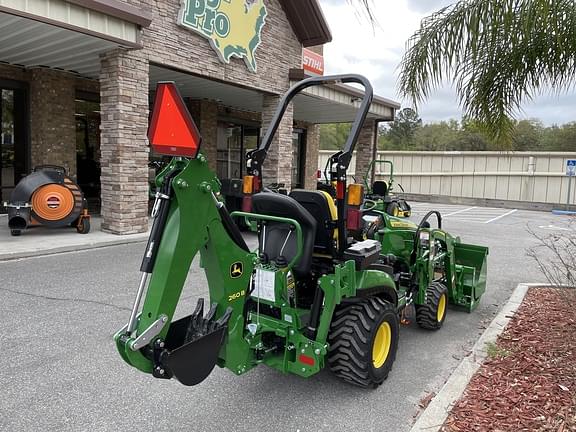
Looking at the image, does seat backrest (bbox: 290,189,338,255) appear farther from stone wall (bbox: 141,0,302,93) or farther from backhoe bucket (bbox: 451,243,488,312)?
stone wall (bbox: 141,0,302,93)

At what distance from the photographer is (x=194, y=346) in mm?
2383

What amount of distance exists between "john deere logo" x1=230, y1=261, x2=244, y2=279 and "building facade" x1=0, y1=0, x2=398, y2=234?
20.4ft

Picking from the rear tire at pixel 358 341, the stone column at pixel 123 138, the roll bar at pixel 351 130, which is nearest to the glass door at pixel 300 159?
the stone column at pixel 123 138

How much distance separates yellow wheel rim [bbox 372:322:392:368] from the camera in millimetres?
3344

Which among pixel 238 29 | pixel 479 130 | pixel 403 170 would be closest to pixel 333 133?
pixel 403 170

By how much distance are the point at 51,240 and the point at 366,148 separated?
1274cm

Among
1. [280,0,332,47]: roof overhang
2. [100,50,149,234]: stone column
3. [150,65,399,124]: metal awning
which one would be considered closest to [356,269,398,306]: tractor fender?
[100,50,149,234]: stone column

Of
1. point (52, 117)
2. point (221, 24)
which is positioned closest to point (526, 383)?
point (221, 24)

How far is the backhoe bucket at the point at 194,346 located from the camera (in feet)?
7.61

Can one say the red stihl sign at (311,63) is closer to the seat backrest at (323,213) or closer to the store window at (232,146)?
the store window at (232,146)

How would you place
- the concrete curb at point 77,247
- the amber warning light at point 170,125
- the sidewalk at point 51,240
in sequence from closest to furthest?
the amber warning light at point 170,125, the concrete curb at point 77,247, the sidewalk at point 51,240

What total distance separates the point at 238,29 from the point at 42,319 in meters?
8.32

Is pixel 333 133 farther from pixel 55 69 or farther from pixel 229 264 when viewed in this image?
pixel 229 264

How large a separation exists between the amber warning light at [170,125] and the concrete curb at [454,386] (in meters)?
2.14
